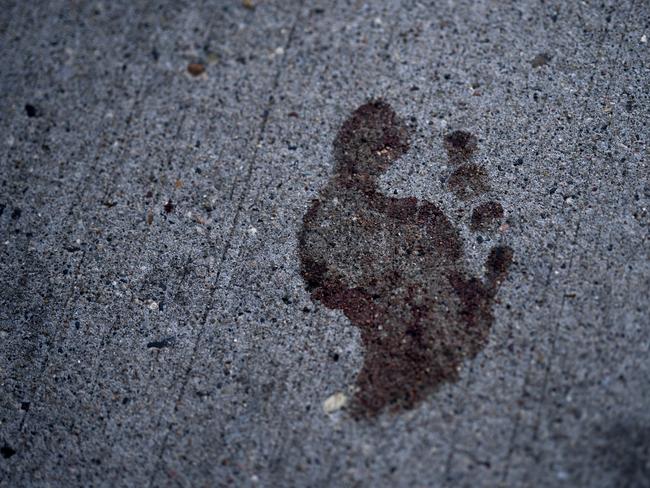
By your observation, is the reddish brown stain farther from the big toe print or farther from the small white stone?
the small white stone

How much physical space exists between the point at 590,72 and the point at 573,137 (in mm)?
278

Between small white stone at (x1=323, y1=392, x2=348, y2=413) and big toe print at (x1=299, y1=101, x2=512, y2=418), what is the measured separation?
4cm

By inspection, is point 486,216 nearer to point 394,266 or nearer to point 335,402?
point 394,266

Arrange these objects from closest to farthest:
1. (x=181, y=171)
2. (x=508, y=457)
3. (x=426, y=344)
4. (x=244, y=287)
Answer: (x=508, y=457) < (x=426, y=344) < (x=244, y=287) < (x=181, y=171)

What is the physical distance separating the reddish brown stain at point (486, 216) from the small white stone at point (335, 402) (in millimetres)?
732

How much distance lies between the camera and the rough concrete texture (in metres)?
1.80

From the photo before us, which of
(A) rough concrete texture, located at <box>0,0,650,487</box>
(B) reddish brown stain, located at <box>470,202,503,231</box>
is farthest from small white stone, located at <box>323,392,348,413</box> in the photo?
(B) reddish brown stain, located at <box>470,202,503,231</box>

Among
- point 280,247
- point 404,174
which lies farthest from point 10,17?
point 404,174

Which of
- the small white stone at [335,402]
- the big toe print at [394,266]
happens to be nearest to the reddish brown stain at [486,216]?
the big toe print at [394,266]

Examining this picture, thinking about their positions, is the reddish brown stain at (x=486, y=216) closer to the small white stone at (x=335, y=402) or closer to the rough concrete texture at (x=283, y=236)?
the rough concrete texture at (x=283, y=236)

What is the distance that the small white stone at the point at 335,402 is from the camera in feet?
6.04

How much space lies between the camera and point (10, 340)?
207 cm

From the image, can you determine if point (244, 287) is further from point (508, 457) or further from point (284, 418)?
point (508, 457)

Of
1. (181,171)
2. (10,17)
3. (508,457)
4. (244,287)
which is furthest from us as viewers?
(10,17)
